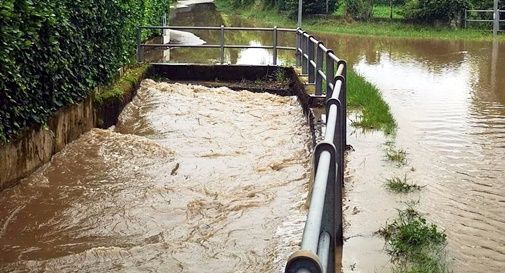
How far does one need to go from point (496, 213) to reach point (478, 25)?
99.3 feet

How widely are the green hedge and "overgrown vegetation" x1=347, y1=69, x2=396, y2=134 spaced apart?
4.29 metres

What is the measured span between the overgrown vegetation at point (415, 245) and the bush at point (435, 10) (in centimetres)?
3095

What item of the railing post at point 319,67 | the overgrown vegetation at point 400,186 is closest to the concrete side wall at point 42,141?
the railing post at point 319,67

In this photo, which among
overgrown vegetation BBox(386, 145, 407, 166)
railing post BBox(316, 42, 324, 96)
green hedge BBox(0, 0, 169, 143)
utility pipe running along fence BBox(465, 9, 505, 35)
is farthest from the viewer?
utility pipe running along fence BBox(465, 9, 505, 35)

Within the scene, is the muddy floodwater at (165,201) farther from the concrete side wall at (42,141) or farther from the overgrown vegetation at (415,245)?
the overgrown vegetation at (415,245)

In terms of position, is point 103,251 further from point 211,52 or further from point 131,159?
point 211,52

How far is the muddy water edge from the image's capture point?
543 centimetres

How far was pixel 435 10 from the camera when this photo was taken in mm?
34969

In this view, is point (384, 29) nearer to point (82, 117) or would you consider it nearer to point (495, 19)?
point (495, 19)

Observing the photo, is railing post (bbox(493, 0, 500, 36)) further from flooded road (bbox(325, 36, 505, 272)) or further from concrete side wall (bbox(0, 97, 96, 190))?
concrete side wall (bbox(0, 97, 96, 190))

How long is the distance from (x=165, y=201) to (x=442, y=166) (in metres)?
3.27

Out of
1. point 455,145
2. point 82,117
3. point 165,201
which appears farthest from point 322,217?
point 82,117

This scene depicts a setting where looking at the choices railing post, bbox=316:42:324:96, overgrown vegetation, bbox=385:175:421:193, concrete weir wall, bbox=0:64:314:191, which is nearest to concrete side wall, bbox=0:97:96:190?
concrete weir wall, bbox=0:64:314:191

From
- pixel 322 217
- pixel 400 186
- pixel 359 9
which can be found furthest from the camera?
pixel 359 9
